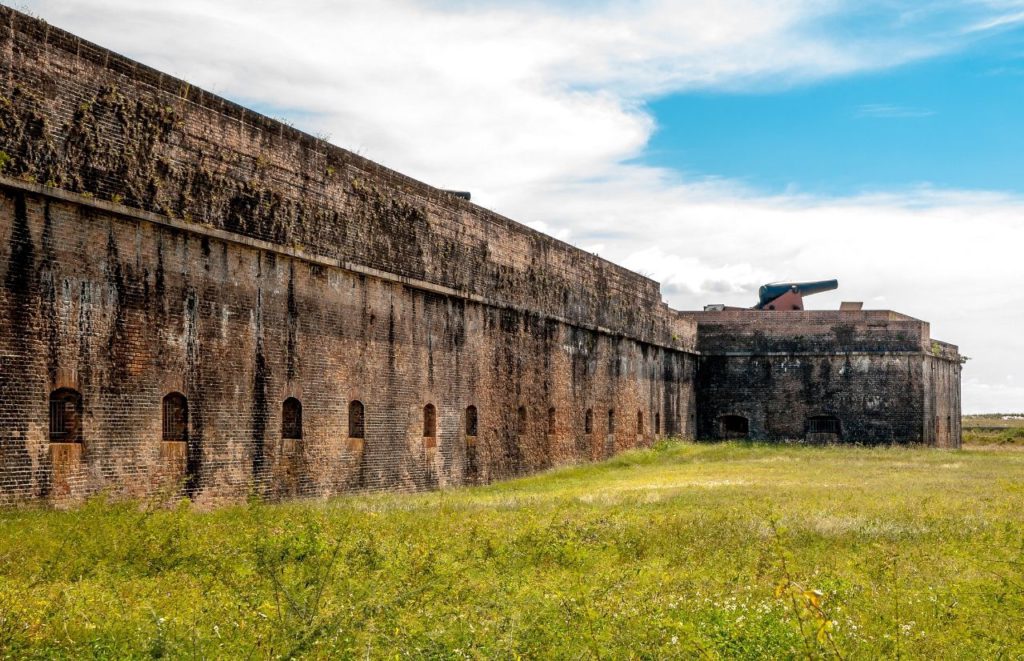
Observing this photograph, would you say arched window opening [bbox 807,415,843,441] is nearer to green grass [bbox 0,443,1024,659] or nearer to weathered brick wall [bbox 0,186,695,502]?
weathered brick wall [bbox 0,186,695,502]

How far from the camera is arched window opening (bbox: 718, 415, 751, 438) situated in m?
33.0

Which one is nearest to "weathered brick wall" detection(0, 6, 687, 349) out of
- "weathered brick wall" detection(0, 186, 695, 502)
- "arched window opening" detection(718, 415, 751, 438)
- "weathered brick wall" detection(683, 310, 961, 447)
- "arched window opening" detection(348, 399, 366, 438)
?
"weathered brick wall" detection(0, 186, 695, 502)

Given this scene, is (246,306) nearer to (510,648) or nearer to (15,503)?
(15,503)

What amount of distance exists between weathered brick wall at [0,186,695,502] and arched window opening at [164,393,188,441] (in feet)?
0.32

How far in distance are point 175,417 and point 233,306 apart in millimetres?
1614

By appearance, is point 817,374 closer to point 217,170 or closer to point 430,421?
point 430,421

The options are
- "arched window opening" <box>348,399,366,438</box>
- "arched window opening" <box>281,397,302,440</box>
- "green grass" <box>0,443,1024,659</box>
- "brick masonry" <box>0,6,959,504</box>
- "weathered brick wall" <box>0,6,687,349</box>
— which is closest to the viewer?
"green grass" <box>0,443,1024,659</box>

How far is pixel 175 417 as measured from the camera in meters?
12.8

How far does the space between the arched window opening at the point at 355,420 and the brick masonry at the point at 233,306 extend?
42 mm

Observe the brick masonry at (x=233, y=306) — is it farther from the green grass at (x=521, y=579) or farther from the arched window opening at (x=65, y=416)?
the green grass at (x=521, y=579)

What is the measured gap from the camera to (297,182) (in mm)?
15070

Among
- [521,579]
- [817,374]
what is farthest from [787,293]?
[521,579]

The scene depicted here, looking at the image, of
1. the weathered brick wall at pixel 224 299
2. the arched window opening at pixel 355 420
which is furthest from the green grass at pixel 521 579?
the arched window opening at pixel 355 420

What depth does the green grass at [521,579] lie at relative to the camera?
670cm
